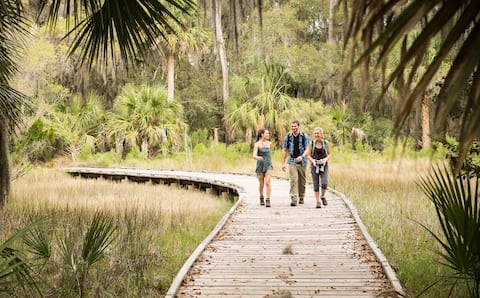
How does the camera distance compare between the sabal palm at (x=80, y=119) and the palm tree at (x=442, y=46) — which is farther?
the sabal palm at (x=80, y=119)

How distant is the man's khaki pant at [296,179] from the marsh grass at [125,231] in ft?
5.00

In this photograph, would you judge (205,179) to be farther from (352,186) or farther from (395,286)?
(395,286)

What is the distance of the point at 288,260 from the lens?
643cm

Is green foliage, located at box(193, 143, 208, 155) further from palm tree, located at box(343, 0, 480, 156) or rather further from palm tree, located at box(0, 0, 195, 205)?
palm tree, located at box(343, 0, 480, 156)

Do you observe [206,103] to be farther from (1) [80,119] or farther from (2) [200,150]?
(2) [200,150]

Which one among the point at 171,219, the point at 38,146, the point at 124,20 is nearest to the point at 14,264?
the point at 124,20

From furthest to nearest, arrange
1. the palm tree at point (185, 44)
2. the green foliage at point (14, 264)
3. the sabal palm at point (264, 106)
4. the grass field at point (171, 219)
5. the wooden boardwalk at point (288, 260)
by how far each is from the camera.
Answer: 1. the palm tree at point (185, 44)
2. the sabal palm at point (264, 106)
3. the grass field at point (171, 219)
4. the wooden boardwalk at point (288, 260)
5. the green foliage at point (14, 264)

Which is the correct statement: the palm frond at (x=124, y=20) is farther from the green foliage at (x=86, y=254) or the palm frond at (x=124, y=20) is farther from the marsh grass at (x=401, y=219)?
the marsh grass at (x=401, y=219)

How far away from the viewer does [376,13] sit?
1.57 metres

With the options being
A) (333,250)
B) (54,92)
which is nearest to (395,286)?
(333,250)

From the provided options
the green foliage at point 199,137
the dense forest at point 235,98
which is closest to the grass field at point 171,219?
the dense forest at point 235,98

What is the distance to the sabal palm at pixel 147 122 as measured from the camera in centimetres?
2548

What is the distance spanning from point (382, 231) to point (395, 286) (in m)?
3.31

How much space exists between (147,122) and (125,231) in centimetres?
1786
